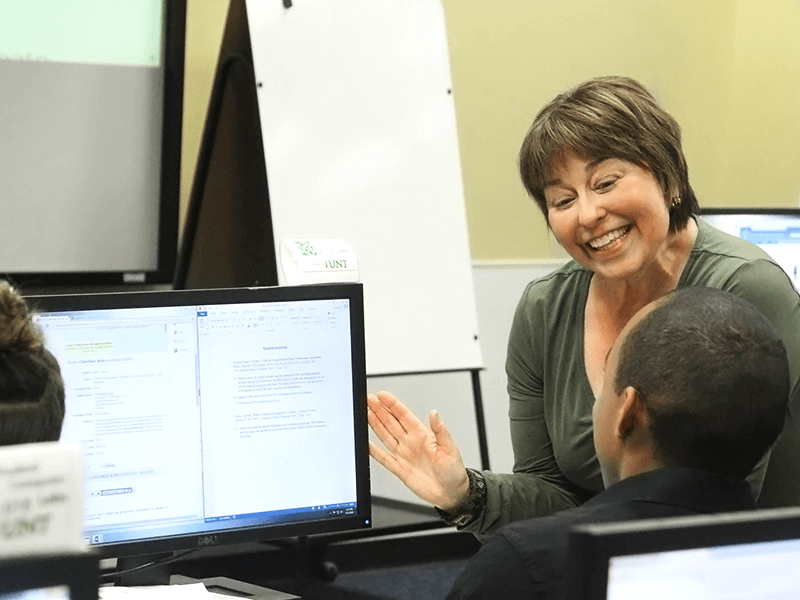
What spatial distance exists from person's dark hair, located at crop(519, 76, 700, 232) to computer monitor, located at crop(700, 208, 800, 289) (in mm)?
963

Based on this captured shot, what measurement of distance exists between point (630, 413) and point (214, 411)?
62cm

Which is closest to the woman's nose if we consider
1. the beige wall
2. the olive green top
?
the olive green top

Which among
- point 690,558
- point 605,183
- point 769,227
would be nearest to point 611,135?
point 605,183

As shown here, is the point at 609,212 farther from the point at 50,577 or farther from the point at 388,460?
the point at 50,577

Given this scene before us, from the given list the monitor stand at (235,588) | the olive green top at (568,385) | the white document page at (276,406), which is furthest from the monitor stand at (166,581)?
the olive green top at (568,385)

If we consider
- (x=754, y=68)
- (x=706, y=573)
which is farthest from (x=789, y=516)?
(x=754, y=68)

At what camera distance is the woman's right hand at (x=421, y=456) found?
4.58 ft

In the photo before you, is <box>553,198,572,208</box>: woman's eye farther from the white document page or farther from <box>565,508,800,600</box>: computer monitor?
<box>565,508,800,600</box>: computer monitor

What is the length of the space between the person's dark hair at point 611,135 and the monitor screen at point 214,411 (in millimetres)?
371

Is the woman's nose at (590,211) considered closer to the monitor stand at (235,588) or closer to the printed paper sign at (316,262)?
the printed paper sign at (316,262)

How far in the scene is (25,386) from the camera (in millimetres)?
684

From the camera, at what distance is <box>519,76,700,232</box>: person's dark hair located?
1436 millimetres

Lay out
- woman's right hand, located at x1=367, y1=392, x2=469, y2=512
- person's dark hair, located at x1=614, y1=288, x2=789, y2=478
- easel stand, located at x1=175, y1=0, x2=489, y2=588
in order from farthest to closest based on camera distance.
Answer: easel stand, located at x1=175, y1=0, x2=489, y2=588 < woman's right hand, located at x1=367, y1=392, x2=469, y2=512 < person's dark hair, located at x1=614, y1=288, x2=789, y2=478

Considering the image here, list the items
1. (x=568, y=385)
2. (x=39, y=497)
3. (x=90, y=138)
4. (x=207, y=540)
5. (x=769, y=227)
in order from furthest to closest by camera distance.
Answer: (x=769, y=227), (x=90, y=138), (x=568, y=385), (x=207, y=540), (x=39, y=497)
